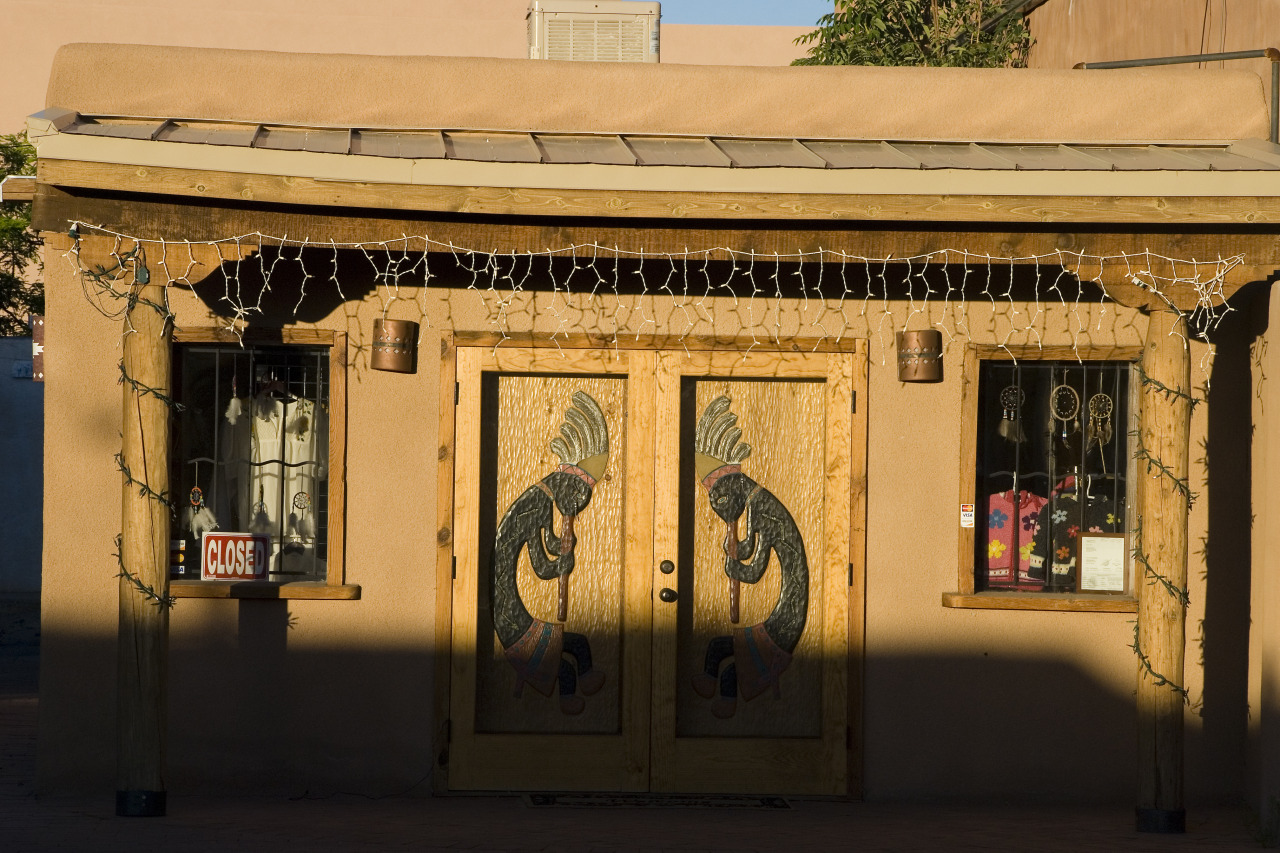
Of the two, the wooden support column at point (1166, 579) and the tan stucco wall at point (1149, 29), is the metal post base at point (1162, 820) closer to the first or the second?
the wooden support column at point (1166, 579)

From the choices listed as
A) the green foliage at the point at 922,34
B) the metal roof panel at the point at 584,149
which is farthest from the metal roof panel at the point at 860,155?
the green foliage at the point at 922,34

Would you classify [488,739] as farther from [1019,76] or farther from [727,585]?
[1019,76]

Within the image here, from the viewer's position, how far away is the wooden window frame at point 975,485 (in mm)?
6539

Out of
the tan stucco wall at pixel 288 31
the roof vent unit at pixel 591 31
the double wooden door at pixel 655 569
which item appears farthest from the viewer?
the tan stucco wall at pixel 288 31

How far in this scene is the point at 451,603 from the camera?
6473mm

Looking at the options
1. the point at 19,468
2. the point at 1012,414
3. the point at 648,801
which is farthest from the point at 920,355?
the point at 19,468

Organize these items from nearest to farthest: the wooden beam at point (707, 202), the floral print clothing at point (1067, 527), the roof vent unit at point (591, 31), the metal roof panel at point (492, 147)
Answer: the wooden beam at point (707, 202), the metal roof panel at point (492, 147), the floral print clothing at point (1067, 527), the roof vent unit at point (591, 31)

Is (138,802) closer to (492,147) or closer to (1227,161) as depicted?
(492,147)

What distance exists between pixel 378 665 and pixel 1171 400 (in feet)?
12.4

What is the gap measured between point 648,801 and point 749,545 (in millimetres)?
1299

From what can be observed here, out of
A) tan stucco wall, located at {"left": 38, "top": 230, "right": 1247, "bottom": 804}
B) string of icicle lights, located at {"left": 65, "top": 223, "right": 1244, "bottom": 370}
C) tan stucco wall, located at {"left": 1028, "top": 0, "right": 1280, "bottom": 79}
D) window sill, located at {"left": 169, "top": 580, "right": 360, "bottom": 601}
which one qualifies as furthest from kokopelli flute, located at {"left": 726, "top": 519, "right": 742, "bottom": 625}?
tan stucco wall, located at {"left": 1028, "top": 0, "right": 1280, "bottom": 79}

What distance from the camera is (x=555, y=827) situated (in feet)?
19.0

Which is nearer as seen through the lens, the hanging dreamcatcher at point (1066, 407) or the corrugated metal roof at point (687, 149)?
the corrugated metal roof at point (687, 149)

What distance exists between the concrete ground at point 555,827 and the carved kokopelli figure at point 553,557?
23.9 inches
